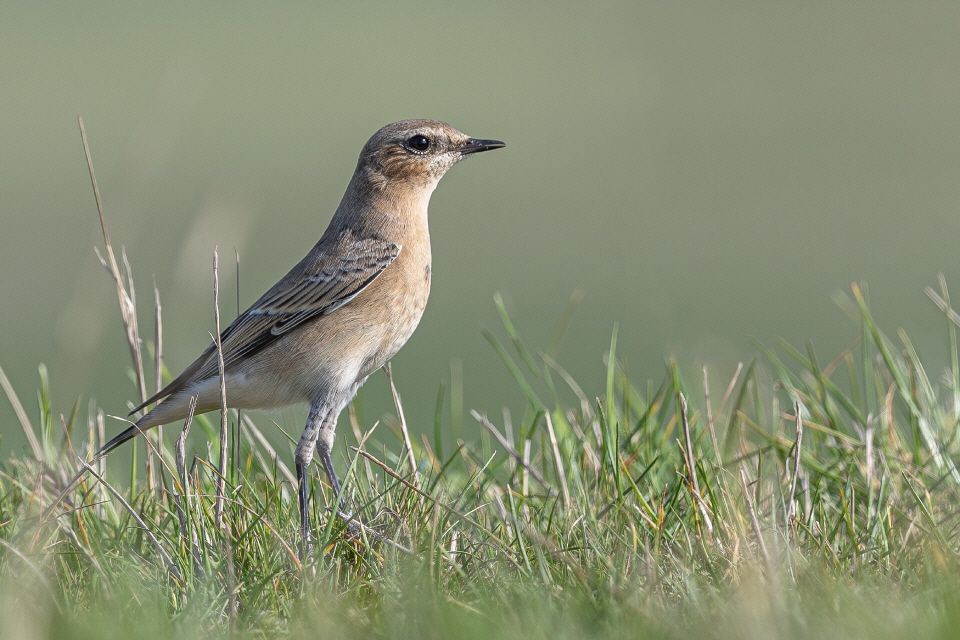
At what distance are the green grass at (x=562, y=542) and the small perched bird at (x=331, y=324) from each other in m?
0.34

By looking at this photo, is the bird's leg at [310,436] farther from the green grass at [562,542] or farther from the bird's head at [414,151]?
the bird's head at [414,151]

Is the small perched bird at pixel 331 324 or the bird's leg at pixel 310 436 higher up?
the small perched bird at pixel 331 324

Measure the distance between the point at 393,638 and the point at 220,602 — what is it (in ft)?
2.71

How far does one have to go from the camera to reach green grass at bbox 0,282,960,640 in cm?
340

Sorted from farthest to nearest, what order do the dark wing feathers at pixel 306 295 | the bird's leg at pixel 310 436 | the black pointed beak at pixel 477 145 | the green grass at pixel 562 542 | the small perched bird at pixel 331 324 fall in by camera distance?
the black pointed beak at pixel 477 145
the dark wing feathers at pixel 306 295
the small perched bird at pixel 331 324
the bird's leg at pixel 310 436
the green grass at pixel 562 542

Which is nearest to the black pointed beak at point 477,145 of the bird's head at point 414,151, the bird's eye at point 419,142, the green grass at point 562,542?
the bird's head at point 414,151

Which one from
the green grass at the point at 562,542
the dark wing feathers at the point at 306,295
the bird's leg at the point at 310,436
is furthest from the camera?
the dark wing feathers at the point at 306,295

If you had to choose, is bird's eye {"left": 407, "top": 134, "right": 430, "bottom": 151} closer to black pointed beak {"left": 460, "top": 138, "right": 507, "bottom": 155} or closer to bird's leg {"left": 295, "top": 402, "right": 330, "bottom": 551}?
black pointed beak {"left": 460, "top": 138, "right": 507, "bottom": 155}

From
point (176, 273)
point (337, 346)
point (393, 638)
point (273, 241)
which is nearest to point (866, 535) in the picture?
point (393, 638)

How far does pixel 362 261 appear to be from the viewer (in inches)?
241

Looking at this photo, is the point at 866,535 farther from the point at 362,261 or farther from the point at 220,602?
the point at 362,261

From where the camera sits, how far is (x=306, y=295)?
6.15 metres

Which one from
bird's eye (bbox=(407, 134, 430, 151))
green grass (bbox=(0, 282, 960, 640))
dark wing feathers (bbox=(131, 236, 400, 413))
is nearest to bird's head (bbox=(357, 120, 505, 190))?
bird's eye (bbox=(407, 134, 430, 151))

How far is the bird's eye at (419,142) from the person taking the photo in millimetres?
6562
